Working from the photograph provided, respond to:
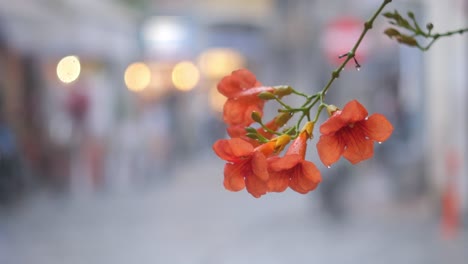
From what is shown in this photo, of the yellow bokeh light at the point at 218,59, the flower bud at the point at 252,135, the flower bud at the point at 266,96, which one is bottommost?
the flower bud at the point at 252,135

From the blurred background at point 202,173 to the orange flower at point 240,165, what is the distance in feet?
12.7

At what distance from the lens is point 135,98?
869 cm

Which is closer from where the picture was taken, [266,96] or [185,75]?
[266,96]

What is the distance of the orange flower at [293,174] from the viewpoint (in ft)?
2.18

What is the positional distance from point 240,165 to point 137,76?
7.97 meters

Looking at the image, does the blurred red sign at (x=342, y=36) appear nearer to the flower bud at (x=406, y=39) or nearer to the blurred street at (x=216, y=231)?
the blurred street at (x=216, y=231)

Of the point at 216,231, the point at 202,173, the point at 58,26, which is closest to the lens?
the point at 216,231

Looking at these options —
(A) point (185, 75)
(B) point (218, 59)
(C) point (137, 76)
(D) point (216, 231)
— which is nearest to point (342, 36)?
(D) point (216, 231)

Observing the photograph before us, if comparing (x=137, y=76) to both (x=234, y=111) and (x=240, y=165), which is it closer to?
(x=234, y=111)

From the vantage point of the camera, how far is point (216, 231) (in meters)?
5.39

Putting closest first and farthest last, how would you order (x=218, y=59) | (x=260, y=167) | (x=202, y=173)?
(x=260, y=167) → (x=202, y=173) → (x=218, y=59)

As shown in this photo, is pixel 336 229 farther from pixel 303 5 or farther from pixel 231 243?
pixel 303 5

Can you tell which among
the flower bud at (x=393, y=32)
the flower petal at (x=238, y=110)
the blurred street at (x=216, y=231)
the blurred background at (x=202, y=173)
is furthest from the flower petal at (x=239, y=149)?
the blurred background at (x=202, y=173)

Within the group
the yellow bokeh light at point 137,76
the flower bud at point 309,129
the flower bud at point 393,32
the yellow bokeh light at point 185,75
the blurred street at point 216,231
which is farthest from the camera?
the yellow bokeh light at point 185,75
